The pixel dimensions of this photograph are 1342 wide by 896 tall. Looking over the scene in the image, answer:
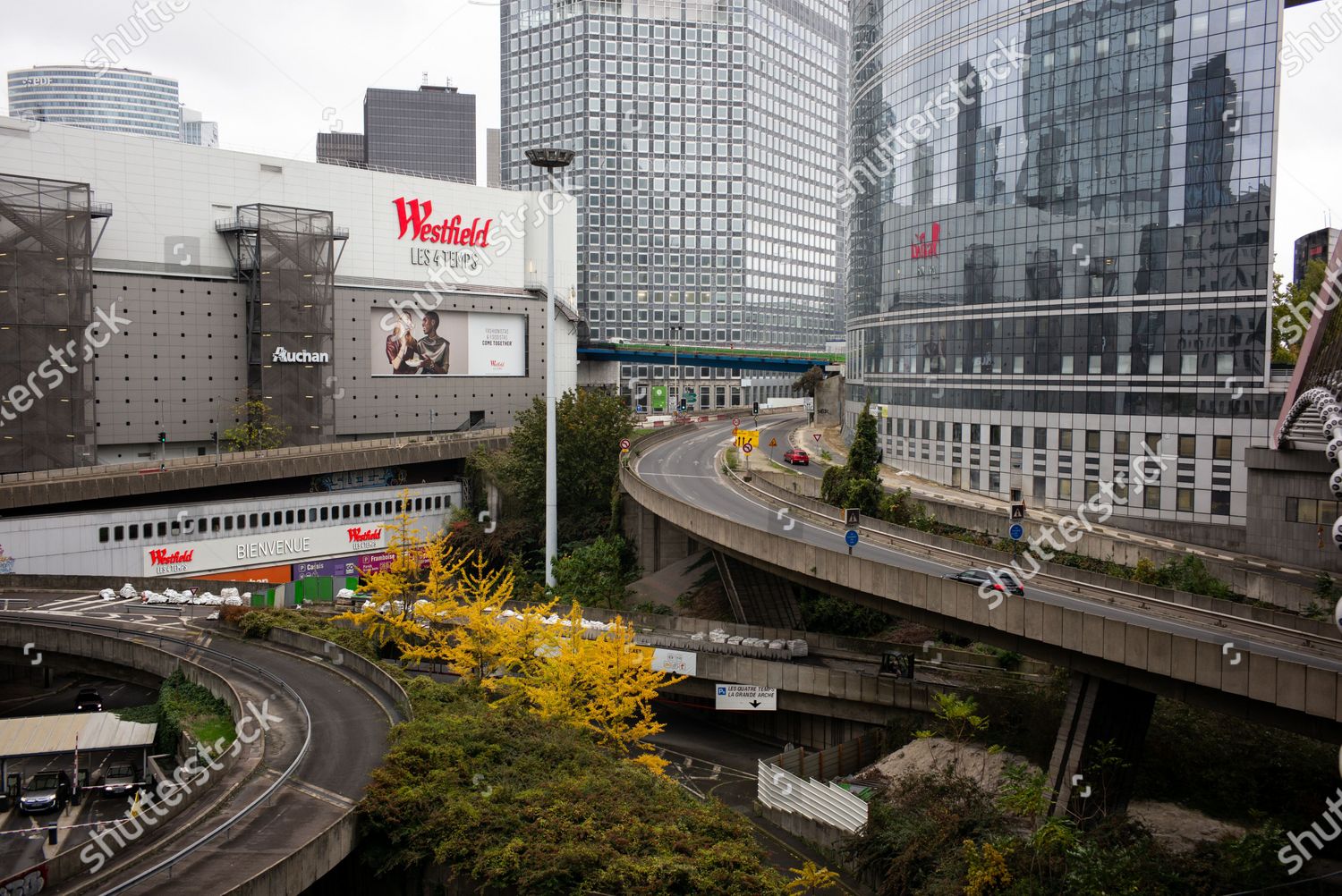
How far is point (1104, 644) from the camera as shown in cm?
2530

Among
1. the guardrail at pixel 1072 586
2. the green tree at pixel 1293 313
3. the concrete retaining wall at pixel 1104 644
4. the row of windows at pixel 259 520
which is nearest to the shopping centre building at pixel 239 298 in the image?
the row of windows at pixel 259 520

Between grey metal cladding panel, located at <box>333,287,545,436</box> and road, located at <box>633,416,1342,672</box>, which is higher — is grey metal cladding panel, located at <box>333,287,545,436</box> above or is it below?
above

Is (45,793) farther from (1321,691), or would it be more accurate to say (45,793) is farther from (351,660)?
(1321,691)

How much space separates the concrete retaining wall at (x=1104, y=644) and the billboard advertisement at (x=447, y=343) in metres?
56.0

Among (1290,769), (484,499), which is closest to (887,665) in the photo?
(1290,769)

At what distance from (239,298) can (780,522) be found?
49161mm

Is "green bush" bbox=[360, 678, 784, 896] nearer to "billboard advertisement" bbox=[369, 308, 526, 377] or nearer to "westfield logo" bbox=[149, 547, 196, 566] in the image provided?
"westfield logo" bbox=[149, 547, 196, 566]

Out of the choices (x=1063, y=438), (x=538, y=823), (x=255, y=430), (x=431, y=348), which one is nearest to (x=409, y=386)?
(x=431, y=348)

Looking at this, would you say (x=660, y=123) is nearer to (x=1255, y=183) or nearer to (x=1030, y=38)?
(x=1030, y=38)

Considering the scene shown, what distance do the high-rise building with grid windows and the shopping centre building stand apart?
48691 mm

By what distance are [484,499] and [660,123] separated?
277 ft

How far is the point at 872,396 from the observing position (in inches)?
2896

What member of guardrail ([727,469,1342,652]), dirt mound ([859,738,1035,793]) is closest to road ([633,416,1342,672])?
guardrail ([727,469,1342,652])

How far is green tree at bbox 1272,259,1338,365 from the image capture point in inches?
2470
